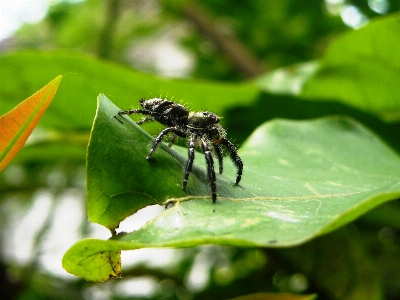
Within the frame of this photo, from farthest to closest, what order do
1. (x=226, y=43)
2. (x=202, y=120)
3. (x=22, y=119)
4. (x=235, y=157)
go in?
(x=226, y=43)
(x=202, y=120)
(x=235, y=157)
(x=22, y=119)

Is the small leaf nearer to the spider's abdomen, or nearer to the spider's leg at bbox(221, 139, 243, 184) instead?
the spider's leg at bbox(221, 139, 243, 184)

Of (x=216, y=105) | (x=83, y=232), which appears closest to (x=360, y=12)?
(x=216, y=105)

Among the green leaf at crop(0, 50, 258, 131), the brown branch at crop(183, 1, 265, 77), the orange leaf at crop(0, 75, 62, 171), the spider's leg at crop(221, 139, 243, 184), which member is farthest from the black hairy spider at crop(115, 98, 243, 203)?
the brown branch at crop(183, 1, 265, 77)

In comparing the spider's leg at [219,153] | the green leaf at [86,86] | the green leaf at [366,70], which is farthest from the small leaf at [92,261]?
the green leaf at [366,70]

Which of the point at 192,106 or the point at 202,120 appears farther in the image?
the point at 192,106

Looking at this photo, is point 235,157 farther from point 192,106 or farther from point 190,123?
point 192,106

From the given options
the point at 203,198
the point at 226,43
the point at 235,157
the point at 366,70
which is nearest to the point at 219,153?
the point at 235,157

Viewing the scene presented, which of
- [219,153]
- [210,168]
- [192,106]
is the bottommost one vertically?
[210,168]

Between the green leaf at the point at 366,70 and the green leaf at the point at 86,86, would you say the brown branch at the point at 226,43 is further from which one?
the green leaf at the point at 86,86
